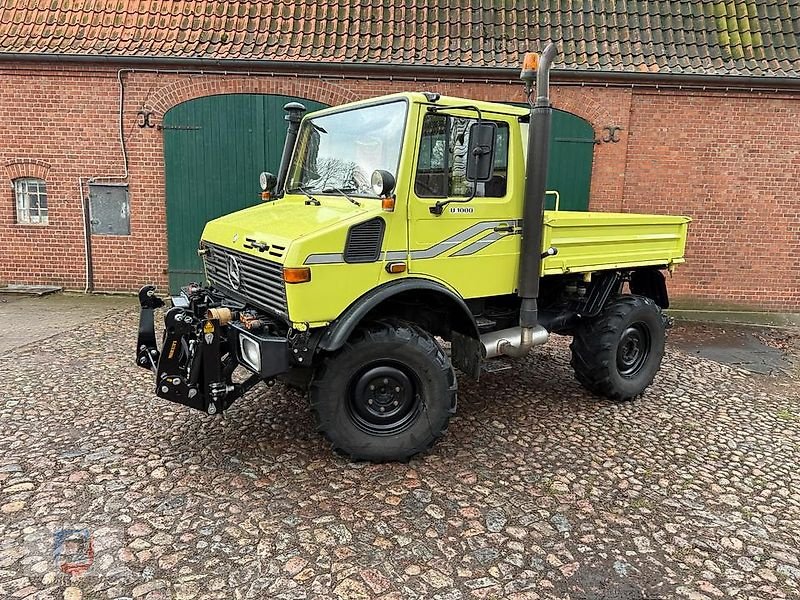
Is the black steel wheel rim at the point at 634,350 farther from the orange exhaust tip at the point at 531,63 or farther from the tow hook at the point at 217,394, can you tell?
the tow hook at the point at 217,394

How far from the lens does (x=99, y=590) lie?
2.87 metres

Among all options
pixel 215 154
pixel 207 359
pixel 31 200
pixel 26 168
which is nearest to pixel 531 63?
pixel 207 359

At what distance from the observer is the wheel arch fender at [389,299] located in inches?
150

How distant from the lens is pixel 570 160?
31.0 feet

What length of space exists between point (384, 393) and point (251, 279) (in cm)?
119

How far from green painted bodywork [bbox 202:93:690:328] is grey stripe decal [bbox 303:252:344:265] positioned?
2cm

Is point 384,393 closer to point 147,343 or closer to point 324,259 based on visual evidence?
point 324,259

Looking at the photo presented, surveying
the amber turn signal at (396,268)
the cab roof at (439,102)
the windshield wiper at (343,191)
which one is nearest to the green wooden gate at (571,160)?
the cab roof at (439,102)

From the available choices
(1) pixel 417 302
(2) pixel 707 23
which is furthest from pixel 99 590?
(2) pixel 707 23

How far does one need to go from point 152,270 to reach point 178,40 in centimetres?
356

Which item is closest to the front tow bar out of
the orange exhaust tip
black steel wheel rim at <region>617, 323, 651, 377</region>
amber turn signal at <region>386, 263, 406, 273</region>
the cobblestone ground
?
the cobblestone ground

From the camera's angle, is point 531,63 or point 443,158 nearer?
point 443,158

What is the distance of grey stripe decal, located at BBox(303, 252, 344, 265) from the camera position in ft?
12.1

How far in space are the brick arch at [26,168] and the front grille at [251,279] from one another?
20.7 feet
